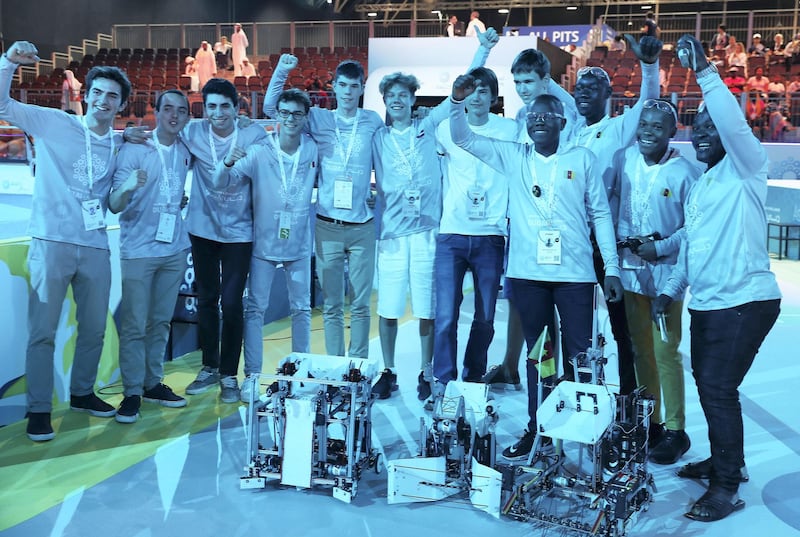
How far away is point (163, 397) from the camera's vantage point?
4117 millimetres

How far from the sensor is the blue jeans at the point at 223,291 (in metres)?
4.07

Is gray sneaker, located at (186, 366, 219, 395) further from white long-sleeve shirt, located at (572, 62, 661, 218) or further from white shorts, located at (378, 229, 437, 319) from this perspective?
white long-sleeve shirt, located at (572, 62, 661, 218)

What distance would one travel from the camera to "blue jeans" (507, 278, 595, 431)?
10.4 ft

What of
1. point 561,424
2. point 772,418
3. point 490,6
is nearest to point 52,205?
point 561,424

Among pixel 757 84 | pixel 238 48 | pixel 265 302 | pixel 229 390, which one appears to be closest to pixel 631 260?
pixel 265 302

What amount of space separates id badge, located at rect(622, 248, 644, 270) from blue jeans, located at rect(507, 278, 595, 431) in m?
0.29

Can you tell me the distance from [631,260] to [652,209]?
9.3 inches

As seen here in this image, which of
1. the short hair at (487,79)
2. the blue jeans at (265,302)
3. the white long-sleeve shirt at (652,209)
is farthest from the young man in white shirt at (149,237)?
the white long-sleeve shirt at (652,209)

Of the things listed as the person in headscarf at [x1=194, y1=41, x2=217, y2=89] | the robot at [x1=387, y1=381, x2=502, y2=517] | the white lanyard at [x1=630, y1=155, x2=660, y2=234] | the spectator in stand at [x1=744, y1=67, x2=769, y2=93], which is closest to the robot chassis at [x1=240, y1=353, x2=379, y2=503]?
the robot at [x1=387, y1=381, x2=502, y2=517]

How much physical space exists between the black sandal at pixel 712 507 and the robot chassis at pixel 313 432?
1242 millimetres

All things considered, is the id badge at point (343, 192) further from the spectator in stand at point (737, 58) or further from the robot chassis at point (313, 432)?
the spectator in stand at point (737, 58)

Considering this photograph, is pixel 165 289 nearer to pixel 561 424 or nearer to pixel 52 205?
pixel 52 205

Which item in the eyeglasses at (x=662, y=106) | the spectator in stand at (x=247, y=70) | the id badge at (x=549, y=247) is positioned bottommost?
the id badge at (x=549, y=247)

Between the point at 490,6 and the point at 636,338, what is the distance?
2077cm
